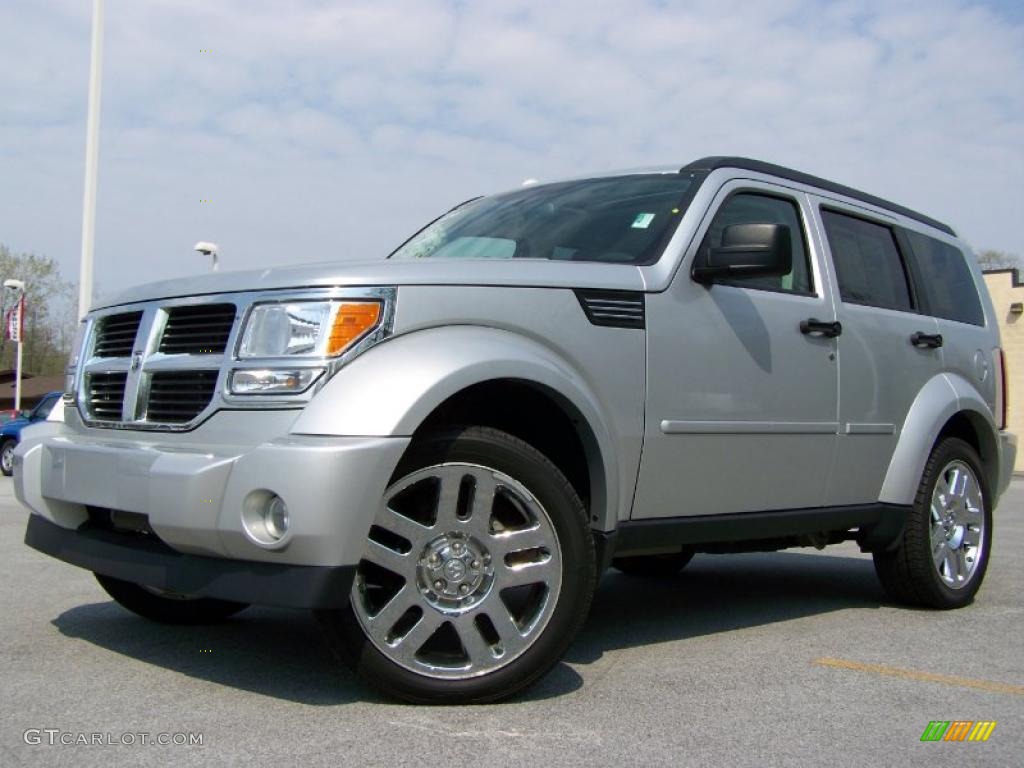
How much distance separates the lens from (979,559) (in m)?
5.64

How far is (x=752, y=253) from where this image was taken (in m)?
4.05

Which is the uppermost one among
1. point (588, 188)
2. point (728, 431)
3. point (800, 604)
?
point (588, 188)

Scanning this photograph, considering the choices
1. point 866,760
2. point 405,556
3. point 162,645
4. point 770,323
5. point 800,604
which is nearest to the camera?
point 866,760

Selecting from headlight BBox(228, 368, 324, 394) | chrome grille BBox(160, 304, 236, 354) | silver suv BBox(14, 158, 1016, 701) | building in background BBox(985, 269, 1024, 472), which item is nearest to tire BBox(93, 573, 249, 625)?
silver suv BBox(14, 158, 1016, 701)

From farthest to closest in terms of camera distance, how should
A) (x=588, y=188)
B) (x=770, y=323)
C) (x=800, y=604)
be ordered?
(x=800, y=604)
(x=588, y=188)
(x=770, y=323)

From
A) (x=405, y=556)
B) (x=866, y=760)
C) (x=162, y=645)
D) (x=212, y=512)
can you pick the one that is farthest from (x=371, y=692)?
(x=866, y=760)

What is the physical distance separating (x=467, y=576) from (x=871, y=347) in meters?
2.53

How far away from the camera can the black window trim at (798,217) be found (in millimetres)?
4332

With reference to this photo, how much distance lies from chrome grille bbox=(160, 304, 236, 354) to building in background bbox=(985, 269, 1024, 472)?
30283 millimetres

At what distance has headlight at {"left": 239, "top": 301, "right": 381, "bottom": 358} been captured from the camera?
3.21m

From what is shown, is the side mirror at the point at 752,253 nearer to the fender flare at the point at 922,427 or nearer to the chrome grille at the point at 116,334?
the fender flare at the point at 922,427

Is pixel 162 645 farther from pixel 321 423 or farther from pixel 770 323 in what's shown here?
pixel 770 323

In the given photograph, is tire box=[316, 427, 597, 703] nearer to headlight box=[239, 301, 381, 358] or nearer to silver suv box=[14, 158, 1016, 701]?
silver suv box=[14, 158, 1016, 701]

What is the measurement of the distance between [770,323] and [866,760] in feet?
6.45
